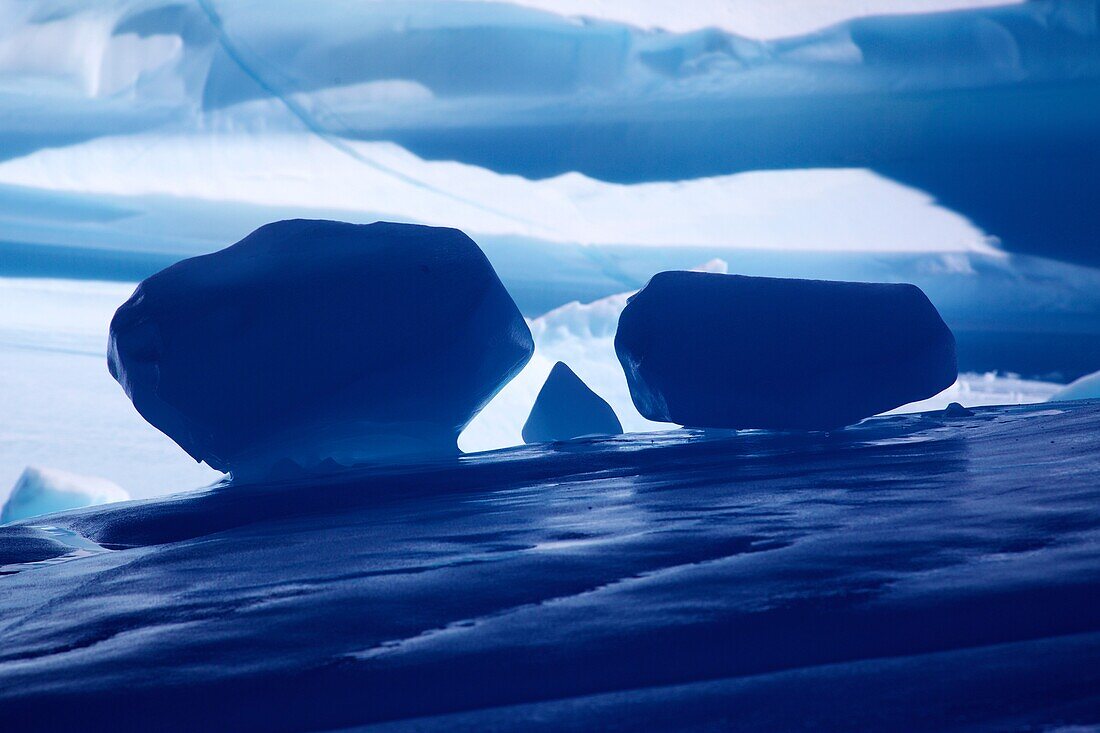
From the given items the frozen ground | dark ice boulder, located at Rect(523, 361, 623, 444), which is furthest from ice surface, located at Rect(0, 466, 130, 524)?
the frozen ground

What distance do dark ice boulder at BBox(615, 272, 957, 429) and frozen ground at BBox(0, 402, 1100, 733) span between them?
297 cm

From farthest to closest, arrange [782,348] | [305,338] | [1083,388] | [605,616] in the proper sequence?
[1083,388] → [782,348] → [305,338] → [605,616]

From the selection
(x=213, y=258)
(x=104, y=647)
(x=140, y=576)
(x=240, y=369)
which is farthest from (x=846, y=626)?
(x=213, y=258)

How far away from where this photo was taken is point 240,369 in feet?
20.9

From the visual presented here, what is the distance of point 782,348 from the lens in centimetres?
652

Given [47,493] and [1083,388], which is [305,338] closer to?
[47,493]

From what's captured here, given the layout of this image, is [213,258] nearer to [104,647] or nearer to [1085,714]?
[104,647]

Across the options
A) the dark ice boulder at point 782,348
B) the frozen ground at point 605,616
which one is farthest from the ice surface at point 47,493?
the frozen ground at point 605,616

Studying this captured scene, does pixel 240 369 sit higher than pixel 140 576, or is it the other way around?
pixel 240 369

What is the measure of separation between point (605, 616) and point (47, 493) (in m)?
7.96

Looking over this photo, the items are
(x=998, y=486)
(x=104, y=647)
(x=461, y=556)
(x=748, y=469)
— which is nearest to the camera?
(x=104, y=647)

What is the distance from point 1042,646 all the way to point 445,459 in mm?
5583

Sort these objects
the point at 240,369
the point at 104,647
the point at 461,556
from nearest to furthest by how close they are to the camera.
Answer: the point at 104,647 → the point at 461,556 → the point at 240,369

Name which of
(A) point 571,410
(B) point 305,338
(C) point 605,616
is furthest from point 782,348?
(C) point 605,616
